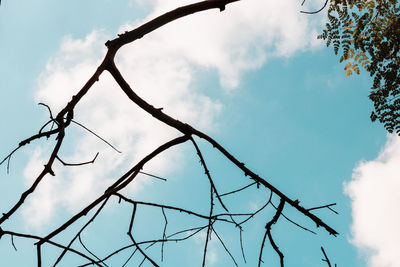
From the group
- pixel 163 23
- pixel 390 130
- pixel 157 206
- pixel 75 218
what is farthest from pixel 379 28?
pixel 75 218

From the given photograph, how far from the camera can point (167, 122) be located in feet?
6.98

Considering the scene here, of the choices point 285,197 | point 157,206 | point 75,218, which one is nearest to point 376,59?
point 285,197

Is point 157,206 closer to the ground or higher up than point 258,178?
closer to the ground

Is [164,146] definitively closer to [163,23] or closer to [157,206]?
[157,206]

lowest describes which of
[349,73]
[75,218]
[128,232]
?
[75,218]

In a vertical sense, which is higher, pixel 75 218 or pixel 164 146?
pixel 164 146

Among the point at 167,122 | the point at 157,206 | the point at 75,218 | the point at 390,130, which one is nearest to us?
the point at 75,218

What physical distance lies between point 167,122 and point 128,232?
2.01 feet

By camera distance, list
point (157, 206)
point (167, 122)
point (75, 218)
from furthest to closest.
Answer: point (167, 122), point (157, 206), point (75, 218)

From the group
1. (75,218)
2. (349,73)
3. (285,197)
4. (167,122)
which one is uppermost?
(349,73)

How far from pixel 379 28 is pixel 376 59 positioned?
1.61 feet

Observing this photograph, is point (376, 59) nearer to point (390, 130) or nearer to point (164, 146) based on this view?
point (390, 130)

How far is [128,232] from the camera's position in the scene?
6.68 ft

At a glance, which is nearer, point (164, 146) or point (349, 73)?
point (164, 146)
